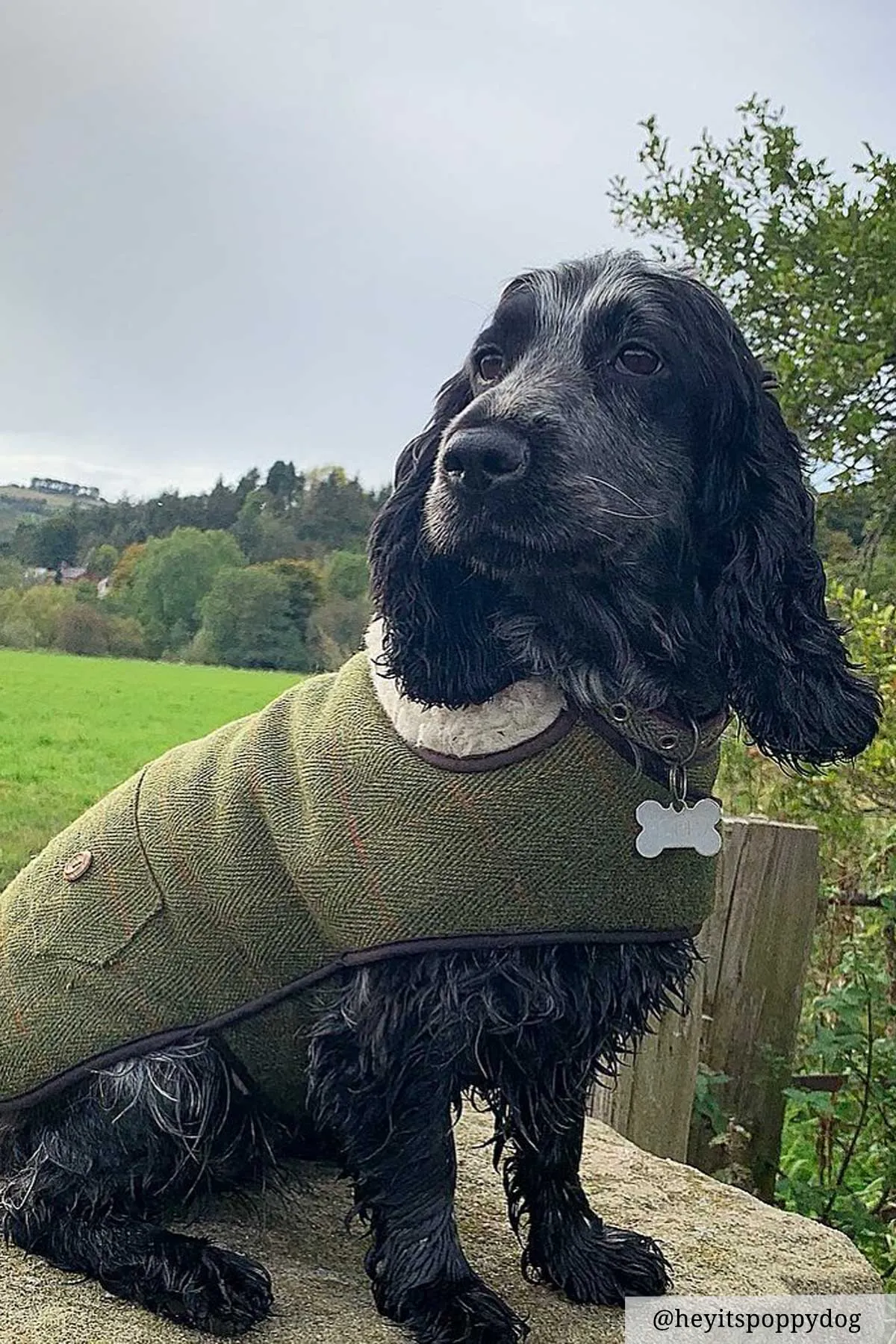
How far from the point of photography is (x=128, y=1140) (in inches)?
88.1

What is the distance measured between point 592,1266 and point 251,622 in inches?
79.7

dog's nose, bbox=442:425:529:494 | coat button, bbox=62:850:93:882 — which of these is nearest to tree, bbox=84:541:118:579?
coat button, bbox=62:850:93:882

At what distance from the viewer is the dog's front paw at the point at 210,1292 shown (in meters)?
2.15

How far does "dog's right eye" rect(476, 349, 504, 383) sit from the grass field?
198 cm

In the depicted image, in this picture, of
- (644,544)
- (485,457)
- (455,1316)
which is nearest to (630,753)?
(644,544)

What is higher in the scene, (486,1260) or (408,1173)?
(408,1173)

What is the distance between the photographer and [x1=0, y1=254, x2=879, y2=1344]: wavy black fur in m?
1.93

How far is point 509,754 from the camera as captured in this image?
197 cm

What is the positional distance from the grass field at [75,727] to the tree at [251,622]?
15 cm

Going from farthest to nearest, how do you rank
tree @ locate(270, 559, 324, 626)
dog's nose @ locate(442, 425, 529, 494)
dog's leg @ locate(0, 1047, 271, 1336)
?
tree @ locate(270, 559, 324, 626), dog's leg @ locate(0, 1047, 271, 1336), dog's nose @ locate(442, 425, 529, 494)

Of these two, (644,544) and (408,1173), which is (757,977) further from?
(644,544)

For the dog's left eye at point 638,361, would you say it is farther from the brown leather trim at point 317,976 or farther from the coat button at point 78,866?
the coat button at point 78,866

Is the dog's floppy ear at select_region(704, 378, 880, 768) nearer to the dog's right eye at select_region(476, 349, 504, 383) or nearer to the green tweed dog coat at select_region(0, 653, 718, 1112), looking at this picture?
the green tweed dog coat at select_region(0, 653, 718, 1112)

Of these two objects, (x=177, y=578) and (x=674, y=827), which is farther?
(x=177, y=578)
